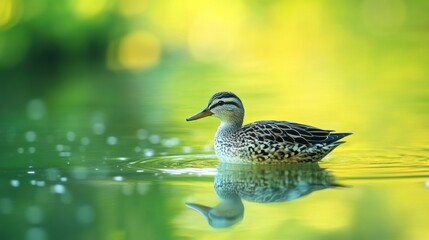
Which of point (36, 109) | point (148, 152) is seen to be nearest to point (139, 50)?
point (36, 109)

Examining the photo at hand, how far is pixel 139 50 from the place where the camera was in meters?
32.3

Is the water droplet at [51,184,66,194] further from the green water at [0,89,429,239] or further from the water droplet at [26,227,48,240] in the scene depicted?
the water droplet at [26,227,48,240]

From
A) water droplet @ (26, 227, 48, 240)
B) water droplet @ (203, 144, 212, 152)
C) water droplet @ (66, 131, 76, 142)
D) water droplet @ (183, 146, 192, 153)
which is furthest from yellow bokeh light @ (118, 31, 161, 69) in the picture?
water droplet @ (26, 227, 48, 240)

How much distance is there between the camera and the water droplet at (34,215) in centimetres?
930

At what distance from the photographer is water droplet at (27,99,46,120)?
17.2 metres

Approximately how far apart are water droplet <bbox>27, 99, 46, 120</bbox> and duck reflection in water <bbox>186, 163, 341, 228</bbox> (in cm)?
609

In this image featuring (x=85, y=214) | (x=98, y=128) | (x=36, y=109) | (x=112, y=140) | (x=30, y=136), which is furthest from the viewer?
(x=36, y=109)

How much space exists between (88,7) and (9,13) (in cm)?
275

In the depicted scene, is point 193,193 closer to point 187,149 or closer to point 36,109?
point 187,149

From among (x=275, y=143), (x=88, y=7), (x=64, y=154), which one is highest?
(x=88, y=7)

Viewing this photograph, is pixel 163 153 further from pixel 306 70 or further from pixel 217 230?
pixel 306 70

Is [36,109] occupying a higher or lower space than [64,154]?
higher

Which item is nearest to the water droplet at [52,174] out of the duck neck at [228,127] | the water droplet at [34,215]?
the water droplet at [34,215]

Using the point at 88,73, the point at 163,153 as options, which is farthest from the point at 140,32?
the point at 163,153
